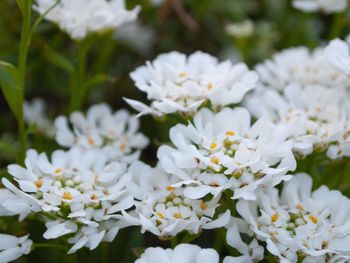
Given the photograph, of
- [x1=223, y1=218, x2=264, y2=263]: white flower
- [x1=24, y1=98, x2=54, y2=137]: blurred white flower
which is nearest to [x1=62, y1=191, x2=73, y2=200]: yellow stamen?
[x1=223, y1=218, x2=264, y2=263]: white flower

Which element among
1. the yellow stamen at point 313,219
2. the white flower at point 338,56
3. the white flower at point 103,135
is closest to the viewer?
the yellow stamen at point 313,219

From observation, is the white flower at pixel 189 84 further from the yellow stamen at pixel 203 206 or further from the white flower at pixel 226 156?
the yellow stamen at pixel 203 206

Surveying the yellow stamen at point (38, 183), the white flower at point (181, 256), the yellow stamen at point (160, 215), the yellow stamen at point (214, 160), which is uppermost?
the yellow stamen at point (214, 160)

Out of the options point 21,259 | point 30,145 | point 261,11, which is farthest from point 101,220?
point 261,11

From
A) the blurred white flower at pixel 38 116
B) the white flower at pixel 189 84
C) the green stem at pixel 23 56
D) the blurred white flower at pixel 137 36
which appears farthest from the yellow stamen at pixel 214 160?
the blurred white flower at pixel 137 36

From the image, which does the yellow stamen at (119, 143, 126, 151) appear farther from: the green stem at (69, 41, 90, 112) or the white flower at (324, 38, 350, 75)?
the white flower at (324, 38, 350, 75)

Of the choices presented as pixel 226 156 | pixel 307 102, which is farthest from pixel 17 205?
pixel 307 102

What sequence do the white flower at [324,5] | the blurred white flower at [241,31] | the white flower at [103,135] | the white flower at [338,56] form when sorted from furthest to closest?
the blurred white flower at [241,31] → the white flower at [324,5] → the white flower at [103,135] → the white flower at [338,56]
